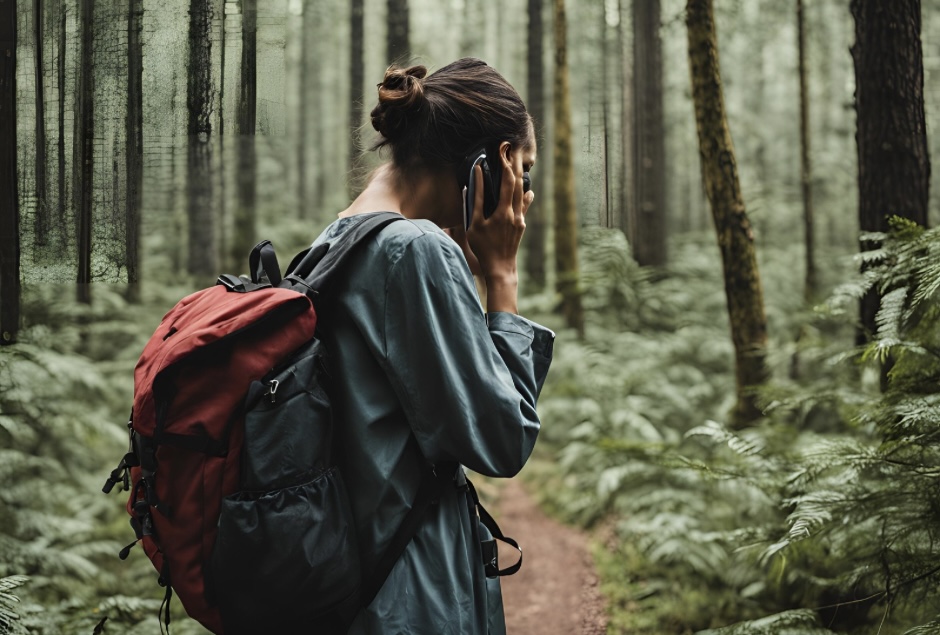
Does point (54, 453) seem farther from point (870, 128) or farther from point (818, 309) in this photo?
point (870, 128)

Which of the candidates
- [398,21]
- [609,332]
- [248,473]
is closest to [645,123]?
[609,332]

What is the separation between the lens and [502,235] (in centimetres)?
206

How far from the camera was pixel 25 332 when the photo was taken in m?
5.74

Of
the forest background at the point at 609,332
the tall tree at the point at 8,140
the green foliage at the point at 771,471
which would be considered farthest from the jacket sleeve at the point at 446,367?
the green foliage at the point at 771,471

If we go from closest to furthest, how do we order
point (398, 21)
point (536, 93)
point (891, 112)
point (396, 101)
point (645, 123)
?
point (396, 101), point (891, 112), point (398, 21), point (645, 123), point (536, 93)

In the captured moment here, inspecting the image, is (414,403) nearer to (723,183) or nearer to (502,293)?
(502,293)

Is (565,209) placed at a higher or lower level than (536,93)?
lower

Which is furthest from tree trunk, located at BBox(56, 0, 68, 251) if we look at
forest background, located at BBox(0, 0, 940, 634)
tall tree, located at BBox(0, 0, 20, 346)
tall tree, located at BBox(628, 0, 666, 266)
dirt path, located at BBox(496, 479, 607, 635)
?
tall tree, located at BBox(628, 0, 666, 266)

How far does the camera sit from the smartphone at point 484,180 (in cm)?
199

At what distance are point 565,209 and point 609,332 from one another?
6.33 ft

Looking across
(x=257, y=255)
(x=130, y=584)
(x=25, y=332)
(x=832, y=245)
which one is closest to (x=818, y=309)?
(x=257, y=255)

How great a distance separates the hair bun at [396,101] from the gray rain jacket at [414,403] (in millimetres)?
404

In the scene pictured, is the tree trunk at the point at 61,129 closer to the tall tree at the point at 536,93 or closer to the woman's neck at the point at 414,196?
the woman's neck at the point at 414,196

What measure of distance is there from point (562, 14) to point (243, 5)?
743 cm
